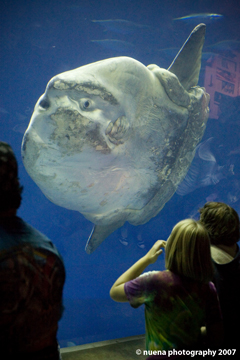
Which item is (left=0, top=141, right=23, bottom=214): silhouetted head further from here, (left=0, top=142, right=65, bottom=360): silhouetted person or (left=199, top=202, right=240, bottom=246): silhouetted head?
(left=199, top=202, right=240, bottom=246): silhouetted head

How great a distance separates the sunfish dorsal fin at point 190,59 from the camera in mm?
3152

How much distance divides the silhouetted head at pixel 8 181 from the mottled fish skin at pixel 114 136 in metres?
1.12

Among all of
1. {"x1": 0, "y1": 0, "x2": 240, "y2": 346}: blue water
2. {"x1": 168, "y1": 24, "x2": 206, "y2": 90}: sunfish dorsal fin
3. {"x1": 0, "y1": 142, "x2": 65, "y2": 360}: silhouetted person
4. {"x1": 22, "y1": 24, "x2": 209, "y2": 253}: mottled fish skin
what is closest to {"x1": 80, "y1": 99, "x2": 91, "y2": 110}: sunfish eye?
{"x1": 22, "y1": 24, "x2": 209, "y2": 253}: mottled fish skin

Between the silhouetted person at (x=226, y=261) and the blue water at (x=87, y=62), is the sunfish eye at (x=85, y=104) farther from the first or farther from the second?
the blue water at (x=87, y=62)

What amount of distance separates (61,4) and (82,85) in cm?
232

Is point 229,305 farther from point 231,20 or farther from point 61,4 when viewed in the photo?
point 231,20

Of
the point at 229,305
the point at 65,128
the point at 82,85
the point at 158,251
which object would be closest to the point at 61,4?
the point at 82,85

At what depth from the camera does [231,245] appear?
146 cm

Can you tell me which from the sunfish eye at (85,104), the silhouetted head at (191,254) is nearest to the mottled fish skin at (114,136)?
the sunfish eye at (85,104)

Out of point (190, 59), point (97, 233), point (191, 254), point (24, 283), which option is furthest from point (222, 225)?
point (190, 59)

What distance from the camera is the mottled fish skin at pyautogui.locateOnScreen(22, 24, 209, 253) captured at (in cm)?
194

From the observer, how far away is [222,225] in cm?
144

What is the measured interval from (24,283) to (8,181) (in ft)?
0.99

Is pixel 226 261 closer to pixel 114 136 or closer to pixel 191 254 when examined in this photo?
pixel 191 254
